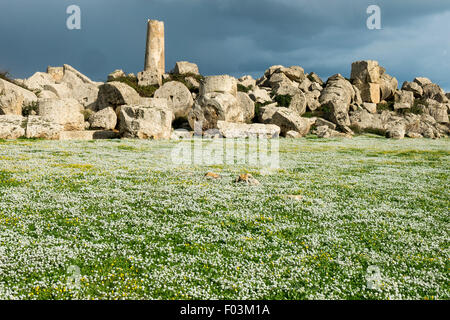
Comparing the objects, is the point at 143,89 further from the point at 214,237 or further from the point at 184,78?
the point at 214,237

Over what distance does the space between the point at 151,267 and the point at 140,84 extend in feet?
166

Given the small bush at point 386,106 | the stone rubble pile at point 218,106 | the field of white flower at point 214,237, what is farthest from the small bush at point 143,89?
the small bush at point 386,106

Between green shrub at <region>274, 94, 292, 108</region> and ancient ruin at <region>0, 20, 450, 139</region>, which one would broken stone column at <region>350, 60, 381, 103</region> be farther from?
green shrub at <region>274, 94, 292, 108</region>

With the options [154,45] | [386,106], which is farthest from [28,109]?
[386,106]

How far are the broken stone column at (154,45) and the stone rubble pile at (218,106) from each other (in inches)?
156

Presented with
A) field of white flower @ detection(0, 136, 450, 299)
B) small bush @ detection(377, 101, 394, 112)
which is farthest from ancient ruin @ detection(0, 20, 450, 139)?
field of white flower @ detection(0, 136, 450, 299)

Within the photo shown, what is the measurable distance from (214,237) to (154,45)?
59020 millimetres

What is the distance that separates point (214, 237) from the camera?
24.7 ft

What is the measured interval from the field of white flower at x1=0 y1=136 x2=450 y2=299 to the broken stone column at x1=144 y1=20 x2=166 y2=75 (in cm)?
5059

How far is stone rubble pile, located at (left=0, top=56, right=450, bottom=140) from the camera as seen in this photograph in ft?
102

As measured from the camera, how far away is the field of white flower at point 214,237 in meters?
5.56

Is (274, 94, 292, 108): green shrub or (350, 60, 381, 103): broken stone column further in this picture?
(350, 60, 381, 103): broken stone column
